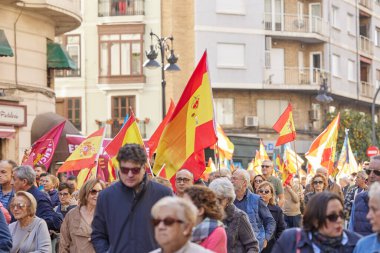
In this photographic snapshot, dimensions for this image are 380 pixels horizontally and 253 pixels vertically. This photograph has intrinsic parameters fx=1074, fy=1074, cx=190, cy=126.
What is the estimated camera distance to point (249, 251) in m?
10.4

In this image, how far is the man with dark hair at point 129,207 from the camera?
8.22 metres

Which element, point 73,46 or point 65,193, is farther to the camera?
point 73,46

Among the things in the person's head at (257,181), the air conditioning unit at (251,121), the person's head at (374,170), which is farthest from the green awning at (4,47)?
the air conditioning unit at (251,121)

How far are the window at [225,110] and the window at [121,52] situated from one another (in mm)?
4188

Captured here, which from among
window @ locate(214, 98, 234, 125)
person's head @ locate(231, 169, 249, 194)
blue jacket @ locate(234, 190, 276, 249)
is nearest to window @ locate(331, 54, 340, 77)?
window @ locate(214, 98, 234, 125)

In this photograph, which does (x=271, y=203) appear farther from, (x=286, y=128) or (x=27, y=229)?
(x=286, y=128)

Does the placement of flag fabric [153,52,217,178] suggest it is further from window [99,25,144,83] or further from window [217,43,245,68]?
window [217,43,245,68]

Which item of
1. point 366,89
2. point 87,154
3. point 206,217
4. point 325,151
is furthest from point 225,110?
point 206,217

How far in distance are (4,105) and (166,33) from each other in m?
22.3

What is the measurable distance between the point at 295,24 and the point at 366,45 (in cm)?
861

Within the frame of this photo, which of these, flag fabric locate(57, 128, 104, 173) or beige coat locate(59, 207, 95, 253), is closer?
beige coat locate(59, 207, 95, 253)

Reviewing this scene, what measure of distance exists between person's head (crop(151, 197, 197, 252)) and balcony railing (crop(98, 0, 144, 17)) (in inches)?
1651

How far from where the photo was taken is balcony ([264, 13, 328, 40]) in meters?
51.2

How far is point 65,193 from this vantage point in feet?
50.6
